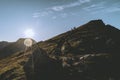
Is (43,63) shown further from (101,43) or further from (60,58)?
(101,43)

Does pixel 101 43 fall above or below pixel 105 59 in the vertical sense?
above

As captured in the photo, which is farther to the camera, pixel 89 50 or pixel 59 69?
pixel 89 50

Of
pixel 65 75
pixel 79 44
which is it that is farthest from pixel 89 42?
pixel 65 75

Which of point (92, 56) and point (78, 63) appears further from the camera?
point (92, 56)

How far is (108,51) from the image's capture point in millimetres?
129750

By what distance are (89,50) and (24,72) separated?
42291mm

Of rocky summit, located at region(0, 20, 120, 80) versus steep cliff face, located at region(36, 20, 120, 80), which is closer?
steep cliff face, located at region(36, 20, 120, 80)

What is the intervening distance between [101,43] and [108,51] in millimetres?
11722

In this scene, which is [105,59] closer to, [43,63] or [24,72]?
[43,63]

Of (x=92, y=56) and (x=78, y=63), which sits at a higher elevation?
(x=92, y=56)

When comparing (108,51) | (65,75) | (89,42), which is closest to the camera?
(65,75)

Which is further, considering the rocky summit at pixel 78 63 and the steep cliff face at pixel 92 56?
the rocky summit at pixel 78 63

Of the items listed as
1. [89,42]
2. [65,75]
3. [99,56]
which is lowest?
[65,75]

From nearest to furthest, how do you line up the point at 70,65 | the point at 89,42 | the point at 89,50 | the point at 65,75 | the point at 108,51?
the point at 65,75
the point at 70,65
the point at 108,51
the point at 89,50
the point at 89,42
